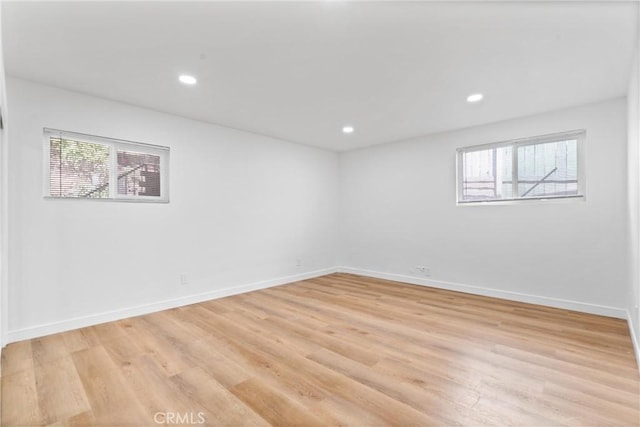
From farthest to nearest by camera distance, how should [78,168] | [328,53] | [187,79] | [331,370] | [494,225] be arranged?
→ 1. [494,225]
2. [78,168]
3. [187,79]
4. [328,53]
5. [331,370]

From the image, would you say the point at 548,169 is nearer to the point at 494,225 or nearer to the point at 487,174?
the point at 487,174

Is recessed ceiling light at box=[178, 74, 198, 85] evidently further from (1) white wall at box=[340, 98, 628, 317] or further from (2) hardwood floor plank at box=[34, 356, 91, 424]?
(1) white wall at box=[340, 98, 628, 317]

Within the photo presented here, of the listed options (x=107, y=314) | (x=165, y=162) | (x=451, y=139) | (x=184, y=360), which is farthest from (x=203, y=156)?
(x=451, y=139)

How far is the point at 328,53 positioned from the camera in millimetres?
2303

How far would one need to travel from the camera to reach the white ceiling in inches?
72.5

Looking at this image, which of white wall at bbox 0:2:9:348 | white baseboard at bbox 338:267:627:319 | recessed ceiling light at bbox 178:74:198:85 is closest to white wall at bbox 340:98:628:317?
white baseboard at bbox 338:267:627:319

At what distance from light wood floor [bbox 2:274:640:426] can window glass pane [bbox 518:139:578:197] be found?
150cm

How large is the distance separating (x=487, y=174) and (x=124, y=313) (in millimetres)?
4964

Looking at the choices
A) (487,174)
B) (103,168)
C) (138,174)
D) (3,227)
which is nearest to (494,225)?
(487,174)

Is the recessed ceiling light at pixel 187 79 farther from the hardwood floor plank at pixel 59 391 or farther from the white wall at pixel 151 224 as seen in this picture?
the hardwood floor plank at pixel 59 391

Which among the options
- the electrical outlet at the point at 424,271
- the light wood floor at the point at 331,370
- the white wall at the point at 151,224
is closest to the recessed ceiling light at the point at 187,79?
the white wall at the point at 151,224

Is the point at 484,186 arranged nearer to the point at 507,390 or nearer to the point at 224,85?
the point at 507,390

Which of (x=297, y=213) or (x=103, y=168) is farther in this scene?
(x=297, y=213)

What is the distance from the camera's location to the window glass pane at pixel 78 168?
290 cm
